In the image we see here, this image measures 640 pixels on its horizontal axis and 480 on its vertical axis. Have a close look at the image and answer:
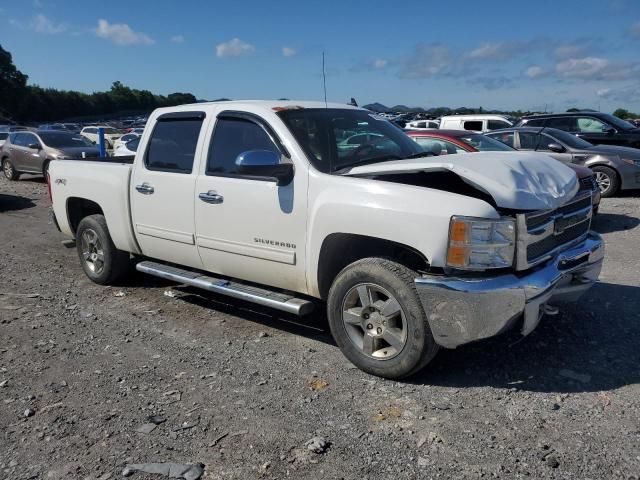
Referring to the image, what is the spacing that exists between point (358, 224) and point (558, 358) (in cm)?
179

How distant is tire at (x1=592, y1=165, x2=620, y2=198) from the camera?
11342 millimetres

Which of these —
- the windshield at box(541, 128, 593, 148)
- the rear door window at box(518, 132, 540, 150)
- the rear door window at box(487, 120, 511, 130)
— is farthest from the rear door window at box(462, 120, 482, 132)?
the rear door window at box(518, 132, 540, 150)

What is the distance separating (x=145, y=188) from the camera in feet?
17.4

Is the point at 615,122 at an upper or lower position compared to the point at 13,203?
upper

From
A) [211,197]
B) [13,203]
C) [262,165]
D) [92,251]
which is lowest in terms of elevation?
[13,203]

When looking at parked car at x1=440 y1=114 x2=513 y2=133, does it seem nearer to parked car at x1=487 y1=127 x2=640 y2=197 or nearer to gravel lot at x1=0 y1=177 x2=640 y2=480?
parked car at x1=487 y1=127 x2=640 y2=197

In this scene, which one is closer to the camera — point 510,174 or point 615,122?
point 510,174

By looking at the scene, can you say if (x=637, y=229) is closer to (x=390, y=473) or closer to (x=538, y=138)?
(x=538, y=138)

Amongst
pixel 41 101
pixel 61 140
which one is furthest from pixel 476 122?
pixel 41 101

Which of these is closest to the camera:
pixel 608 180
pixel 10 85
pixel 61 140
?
pixel 608 180

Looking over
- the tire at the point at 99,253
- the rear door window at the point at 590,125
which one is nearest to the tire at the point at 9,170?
the tire at the point at 99,253

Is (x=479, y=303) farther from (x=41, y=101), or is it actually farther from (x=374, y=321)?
(x=41, y=101)

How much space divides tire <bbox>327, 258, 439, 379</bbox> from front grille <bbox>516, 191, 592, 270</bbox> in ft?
2.34

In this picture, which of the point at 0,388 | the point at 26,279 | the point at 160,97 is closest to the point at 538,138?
the point at 26,279
